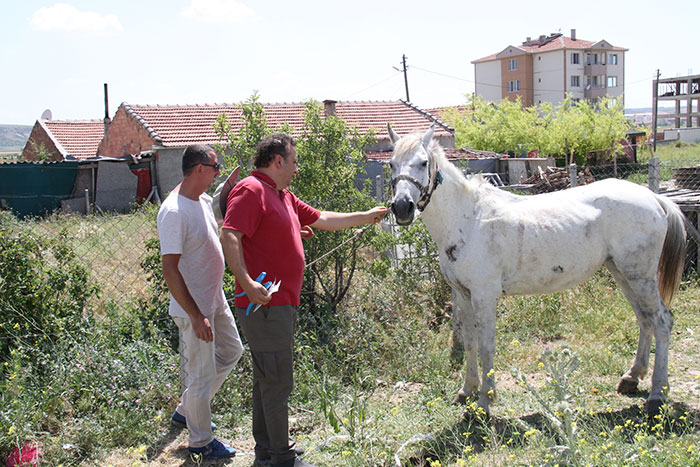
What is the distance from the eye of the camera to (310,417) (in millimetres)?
4516

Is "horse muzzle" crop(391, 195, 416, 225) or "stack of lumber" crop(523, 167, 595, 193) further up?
"horse muzzle" crop(391, 195, 416, 225)

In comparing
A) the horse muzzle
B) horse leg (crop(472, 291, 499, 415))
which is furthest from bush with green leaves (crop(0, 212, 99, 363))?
horse leg (crop(472, 291, 499, 415))

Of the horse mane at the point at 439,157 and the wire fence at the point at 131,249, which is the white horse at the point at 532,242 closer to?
the horse mane at the point at 439,157

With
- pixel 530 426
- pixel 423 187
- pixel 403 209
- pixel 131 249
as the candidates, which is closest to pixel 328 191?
pixel 423 187

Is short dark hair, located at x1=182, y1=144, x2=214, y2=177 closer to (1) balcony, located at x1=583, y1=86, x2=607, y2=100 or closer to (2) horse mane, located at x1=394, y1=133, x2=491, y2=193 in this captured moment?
(2) horse mane, located at x1=394, y1=133, x2=491, y2=193

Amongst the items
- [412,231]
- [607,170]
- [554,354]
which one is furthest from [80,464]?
[607,170]

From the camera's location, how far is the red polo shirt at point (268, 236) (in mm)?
3289

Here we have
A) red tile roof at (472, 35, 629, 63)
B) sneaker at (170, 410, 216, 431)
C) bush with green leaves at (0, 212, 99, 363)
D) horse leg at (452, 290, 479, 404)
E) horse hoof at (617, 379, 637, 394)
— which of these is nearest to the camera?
sneaker at (170, 410, 216, 431)

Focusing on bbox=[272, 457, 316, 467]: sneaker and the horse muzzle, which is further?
the horse muzzle

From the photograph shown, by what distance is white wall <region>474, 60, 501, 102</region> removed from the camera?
237 ft

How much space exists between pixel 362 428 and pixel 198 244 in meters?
1.70

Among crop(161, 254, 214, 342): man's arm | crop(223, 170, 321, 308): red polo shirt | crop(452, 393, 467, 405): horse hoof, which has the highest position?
crop(223, 170, 321, 308): red polo shirt

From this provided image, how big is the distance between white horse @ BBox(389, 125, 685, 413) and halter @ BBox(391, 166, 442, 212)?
0.04 feet

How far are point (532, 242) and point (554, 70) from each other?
231 ft
